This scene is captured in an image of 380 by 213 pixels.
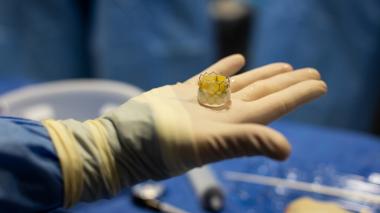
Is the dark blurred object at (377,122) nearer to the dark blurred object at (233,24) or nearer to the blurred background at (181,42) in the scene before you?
the blurred background at (181,42)

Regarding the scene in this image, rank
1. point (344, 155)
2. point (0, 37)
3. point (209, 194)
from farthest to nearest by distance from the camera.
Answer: point (0, 37) < point (344, 155) < point (209, 194)

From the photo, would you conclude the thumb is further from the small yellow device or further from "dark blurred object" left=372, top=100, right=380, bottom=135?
"dark blurred object" left=372, top=100, right=380, bottom=135

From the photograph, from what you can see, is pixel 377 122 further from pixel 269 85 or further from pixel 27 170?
pixel 27 170

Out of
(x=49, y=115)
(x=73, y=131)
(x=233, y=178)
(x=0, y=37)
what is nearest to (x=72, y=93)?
(x=49, y=115)

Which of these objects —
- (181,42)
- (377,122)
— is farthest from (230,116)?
(377,122)

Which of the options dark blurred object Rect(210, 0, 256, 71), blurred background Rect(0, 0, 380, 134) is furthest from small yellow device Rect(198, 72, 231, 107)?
dark blurred object Rect(210, 0, 256, 71)

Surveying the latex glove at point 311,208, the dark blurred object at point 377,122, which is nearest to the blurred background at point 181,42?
the dark blurred object at point 377,122

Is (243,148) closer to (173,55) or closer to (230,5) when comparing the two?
(173,55)
